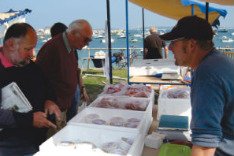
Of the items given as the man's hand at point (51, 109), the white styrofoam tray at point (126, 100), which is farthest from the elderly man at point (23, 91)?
the white styrofoam tray at point (126, 100)

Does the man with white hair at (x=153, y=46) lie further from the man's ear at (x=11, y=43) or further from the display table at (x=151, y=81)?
the man's ear at (x=11, y=43)

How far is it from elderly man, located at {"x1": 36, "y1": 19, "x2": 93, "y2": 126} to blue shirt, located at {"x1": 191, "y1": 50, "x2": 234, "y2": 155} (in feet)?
6.51

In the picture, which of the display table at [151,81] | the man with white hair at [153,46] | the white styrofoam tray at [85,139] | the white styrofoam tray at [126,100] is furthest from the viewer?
the man with white hair at [153,46]

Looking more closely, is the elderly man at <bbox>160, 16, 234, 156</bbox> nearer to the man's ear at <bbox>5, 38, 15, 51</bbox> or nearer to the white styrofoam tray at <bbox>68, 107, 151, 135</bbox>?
the white styrofoam tray at <bbox>68, 107, 151, 135</bbox>

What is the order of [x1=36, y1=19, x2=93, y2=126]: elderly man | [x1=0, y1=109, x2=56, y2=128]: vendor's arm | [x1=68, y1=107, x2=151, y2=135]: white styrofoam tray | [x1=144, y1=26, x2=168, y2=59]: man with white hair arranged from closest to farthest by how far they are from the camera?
[x1=0, y1=109, x2=56, y2=128]: vendor's arm, [x1=68, y1=107, x2=151, y2=135]: white styrofoam tray, [x1=36, y1=19, x2=93, y2=126]: elderly man, [x1=144, y1=26, x2=168, y2=59]: man with white hair

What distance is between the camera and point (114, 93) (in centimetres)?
270

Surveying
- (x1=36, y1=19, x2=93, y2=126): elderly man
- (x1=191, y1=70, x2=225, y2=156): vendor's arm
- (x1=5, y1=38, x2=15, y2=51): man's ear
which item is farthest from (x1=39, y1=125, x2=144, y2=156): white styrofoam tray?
(x1=36, y1=19, x2=93, y2=126): elderly man

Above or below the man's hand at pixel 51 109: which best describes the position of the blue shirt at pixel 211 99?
above

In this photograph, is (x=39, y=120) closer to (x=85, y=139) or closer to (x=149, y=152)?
(x=85, y=139)

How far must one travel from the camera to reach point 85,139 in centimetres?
192

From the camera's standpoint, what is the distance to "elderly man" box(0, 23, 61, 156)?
1.91 meters

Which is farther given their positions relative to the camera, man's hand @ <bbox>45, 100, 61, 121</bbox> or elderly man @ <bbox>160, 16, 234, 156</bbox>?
man's hand @ <bbox>45, 100, 61, 121</bbox>

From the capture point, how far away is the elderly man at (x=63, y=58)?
309 cm

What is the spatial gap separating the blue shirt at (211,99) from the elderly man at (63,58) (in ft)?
6.51
